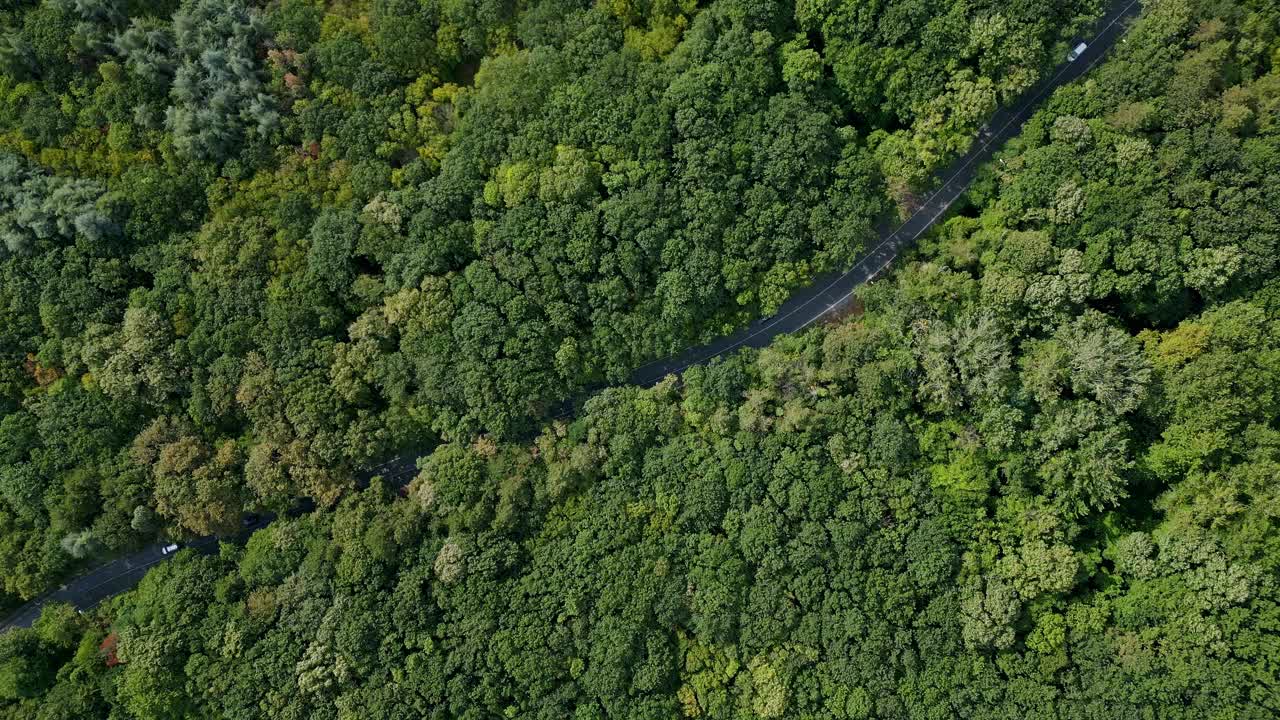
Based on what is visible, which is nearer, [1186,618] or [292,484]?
[1186,618]

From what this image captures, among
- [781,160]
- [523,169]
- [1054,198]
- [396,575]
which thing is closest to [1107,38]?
[1054,198]

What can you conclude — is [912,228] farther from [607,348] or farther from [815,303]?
[607,348]

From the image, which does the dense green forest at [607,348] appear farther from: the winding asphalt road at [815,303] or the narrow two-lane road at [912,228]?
the winding asphalt road at [815,303]

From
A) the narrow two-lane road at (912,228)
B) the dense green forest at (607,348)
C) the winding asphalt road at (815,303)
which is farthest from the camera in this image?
the winding asphalt road at (815,303)

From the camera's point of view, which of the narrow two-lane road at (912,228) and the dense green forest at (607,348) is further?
the narrow two-lane road at (912,228)

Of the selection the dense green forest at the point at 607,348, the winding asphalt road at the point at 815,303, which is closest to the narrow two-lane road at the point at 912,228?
the winding asphalt road at the point at 815,303

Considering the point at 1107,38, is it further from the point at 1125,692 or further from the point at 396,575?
the point at 396,575

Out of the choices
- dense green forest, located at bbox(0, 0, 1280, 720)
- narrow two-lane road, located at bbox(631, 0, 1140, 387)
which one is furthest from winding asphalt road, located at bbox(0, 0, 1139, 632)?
dense green forest, located at bbox(0, 0, 1280, 720)
